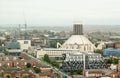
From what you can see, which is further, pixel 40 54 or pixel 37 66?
pixel 40 54

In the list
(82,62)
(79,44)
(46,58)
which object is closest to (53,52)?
(46,58)

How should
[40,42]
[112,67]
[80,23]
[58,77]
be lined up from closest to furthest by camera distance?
[58,77] → [112,67] → [80,23] → [40,42]

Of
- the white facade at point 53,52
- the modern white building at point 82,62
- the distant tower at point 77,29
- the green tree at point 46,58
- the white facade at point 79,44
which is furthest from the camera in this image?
the distant tower at point 77,29

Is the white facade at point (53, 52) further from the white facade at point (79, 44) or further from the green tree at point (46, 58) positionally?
the white facade at point (79, 44)

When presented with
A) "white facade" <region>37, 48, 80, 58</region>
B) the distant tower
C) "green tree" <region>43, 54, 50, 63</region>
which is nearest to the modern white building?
"green tree" <region>43, 54, 50, 63</region>

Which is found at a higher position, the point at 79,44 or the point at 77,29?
the point at 77,29

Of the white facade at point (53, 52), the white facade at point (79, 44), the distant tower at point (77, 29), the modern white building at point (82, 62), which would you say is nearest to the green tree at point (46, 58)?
the white facade at point (53, 52)

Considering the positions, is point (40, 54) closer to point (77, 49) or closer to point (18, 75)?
point (77, 49)

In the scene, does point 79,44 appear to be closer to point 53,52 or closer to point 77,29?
point 53,52

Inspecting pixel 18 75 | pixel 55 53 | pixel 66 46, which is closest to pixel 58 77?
pixel 18 75

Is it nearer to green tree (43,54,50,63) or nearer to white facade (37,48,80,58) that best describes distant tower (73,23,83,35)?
white facade (37,48,80,58)

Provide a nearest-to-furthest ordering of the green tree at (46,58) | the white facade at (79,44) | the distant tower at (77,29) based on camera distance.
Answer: the green tree at (46,58)
the white facade at (79,44)
the distant tower at (77,29)
